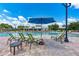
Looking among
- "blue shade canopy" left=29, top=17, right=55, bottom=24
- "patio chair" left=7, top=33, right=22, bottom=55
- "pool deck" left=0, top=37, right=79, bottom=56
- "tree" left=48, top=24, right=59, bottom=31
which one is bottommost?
"pool deck" left=0, top=37, right=79, bottom=56

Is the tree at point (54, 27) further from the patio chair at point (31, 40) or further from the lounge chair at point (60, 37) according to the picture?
the patio chair at point (31, 40)

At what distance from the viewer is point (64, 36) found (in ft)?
19.7

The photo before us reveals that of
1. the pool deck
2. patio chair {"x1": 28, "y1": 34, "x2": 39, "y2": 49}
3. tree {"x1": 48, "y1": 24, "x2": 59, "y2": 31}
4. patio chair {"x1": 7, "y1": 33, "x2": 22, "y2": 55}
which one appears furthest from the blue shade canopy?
patio chair {"x1": 7, "y1": 33, "x2": 22, "y2": 55}

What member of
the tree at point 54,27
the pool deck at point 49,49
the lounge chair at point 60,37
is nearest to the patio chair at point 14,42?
the pool deck at point 49,49

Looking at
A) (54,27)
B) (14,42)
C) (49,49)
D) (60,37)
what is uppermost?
(54,27)

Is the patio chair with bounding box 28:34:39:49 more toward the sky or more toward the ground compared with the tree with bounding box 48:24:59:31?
more toward the ground

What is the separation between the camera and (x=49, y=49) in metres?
5.81

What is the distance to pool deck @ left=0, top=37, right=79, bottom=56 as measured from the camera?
18.5 feet

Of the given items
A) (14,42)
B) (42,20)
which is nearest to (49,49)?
(42,20)

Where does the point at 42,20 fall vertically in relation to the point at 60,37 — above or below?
above

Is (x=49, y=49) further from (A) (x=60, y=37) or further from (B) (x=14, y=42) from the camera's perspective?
(B) (x=14, y=42)

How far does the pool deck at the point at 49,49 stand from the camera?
5.65m

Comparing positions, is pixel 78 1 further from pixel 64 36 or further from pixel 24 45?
pixel 24 45

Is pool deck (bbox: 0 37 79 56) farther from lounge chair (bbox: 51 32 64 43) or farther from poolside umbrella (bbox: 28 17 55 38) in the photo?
poolside umbrella (bbox: 28 17 55 38)
